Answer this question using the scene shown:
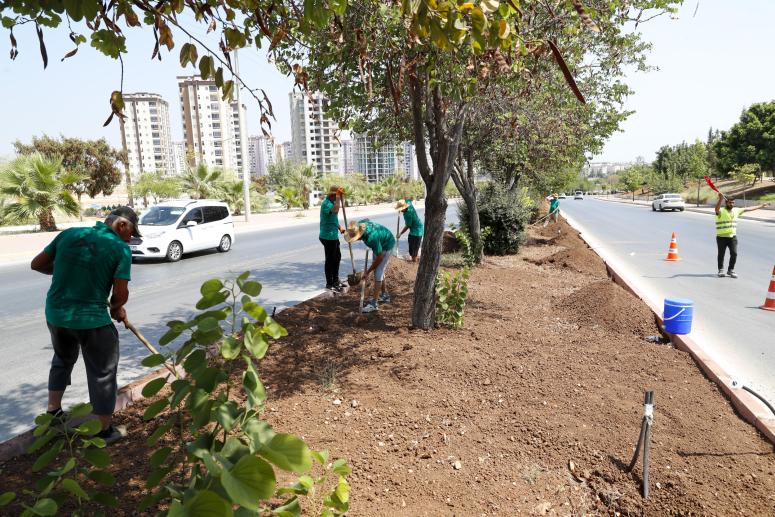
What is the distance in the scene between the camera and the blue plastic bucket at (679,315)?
17.7 ft

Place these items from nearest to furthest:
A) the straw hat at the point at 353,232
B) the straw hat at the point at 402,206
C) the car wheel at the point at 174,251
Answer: the straw hat at the point at 353,232
the straw hat at the point at 402,206
the car wheel at the point at 174,251

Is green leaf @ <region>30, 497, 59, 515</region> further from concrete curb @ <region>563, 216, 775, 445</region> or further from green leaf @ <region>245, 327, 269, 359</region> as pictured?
concrete curb @ <region>563, 216, 775, 445</region>

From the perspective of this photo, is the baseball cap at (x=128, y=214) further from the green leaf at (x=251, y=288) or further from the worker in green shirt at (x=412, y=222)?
the worker in green shirt at (x=412, y=222)

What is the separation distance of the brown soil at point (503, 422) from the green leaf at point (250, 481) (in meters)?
1.53

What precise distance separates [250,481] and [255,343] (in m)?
0.48

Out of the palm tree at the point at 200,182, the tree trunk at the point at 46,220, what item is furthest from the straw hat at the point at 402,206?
the palm tree at the point at 200,182

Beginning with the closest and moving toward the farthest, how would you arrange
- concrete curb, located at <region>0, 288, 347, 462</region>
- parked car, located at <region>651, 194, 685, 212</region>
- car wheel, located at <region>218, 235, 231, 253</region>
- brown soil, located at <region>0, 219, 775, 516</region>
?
brown soil, located at <region>0, 219, 775, 516</region>
concrete curb, located at <region>0, 288, 347, 462</region>
car wheel, located at <region>218, 235, 231, 253</region>
parked car, located at <region>651, 194, 685, 212</region>

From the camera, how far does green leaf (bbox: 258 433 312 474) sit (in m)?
1.23

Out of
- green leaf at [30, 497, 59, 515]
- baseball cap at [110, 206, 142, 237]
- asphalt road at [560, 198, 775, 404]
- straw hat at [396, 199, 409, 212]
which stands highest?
baseball cap at [110, 206, 142, 237]

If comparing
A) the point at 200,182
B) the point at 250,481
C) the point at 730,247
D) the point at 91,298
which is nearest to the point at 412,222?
the point at 730,247

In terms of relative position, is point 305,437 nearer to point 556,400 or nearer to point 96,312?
point 96,312

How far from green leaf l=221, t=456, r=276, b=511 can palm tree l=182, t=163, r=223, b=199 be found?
30693mm

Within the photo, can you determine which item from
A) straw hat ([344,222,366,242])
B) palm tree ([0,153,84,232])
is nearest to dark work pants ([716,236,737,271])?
straw hat ([344,222,366,242])

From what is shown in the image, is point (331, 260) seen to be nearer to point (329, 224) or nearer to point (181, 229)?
point (329, 224)
